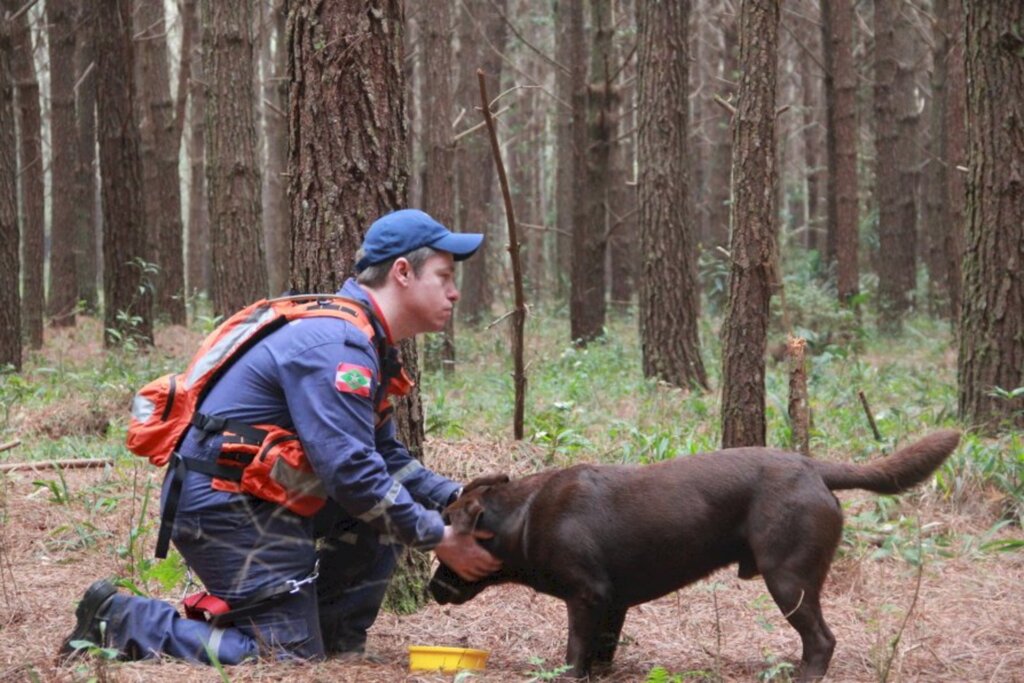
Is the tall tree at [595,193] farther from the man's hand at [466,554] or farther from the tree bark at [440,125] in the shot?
the man's hand at [466,554]

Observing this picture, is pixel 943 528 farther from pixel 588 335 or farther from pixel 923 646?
pixel 588 335

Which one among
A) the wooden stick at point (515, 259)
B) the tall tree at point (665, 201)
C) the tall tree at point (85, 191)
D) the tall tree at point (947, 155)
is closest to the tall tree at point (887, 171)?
the tall tree at point (947, 155)

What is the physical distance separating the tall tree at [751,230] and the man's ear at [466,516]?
11.4 feet

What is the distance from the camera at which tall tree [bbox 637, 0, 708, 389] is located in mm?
12812

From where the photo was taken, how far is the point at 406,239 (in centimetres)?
476

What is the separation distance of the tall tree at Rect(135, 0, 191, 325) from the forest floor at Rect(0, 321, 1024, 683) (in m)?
11.0

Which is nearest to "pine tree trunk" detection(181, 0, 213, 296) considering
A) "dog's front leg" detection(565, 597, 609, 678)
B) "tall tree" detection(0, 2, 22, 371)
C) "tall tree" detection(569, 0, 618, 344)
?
"tall tree" detection(569, 0, 618, 344)

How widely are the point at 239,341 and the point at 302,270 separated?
108cm

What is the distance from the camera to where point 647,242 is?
13.2 metres

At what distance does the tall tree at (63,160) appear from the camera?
1812cm

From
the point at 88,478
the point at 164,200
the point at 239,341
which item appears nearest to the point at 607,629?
the point at 239,341

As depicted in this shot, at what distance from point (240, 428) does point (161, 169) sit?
15529mm

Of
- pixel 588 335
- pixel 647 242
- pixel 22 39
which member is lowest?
pixel 588 335

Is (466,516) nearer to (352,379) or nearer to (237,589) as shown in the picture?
(352,379)
